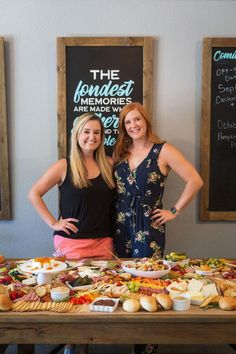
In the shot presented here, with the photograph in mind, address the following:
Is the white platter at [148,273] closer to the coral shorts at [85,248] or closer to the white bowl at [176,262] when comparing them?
the white bowl at [176,262]

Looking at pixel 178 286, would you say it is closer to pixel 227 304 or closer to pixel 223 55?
pixel 227 304

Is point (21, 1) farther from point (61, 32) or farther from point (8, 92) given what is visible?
point (8, 92)

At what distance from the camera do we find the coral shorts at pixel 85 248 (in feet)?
7.67

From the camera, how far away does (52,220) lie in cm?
248

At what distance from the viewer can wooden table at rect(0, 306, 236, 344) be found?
1444 millimetres

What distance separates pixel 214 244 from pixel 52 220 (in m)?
1.31

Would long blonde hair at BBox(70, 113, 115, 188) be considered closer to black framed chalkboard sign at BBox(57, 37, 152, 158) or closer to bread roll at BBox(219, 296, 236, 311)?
black framed chalkboard sign at BBox(57, 37, 152, 158)

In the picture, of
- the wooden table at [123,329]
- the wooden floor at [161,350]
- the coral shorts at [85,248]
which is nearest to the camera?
the wooden table at [123,329]

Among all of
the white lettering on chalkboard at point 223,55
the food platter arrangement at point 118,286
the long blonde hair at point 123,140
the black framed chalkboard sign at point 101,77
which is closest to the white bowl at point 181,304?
the food platter arrangement at point 118,286

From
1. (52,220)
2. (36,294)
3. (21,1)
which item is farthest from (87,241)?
(21,1)

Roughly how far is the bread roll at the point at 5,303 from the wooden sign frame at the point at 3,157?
1441 millimetres

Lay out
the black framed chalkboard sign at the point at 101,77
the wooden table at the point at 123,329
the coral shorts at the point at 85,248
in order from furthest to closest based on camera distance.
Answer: the black framed chalkboard sign at the point at 101,77, the coral shorts at the point at 85,248, the wooden table at the point at 123,329

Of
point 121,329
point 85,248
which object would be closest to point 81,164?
point 85,248

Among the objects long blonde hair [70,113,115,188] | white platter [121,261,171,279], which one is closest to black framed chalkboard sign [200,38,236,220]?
long blonde hair [70,113,115,188]
